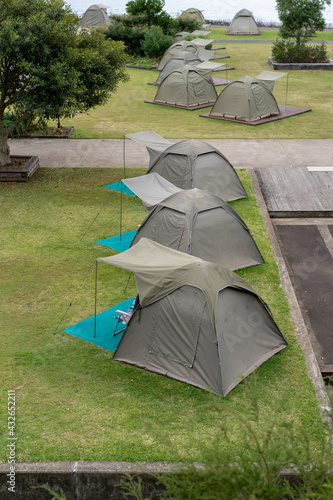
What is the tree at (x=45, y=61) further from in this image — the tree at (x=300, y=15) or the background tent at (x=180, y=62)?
the tree at (x=300, y=15)

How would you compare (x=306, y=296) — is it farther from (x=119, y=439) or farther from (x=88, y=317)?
(x=119, y=439)

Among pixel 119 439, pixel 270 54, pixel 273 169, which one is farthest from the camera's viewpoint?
pixel 270 54

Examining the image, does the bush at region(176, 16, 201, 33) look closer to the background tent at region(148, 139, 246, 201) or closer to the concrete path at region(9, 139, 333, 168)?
the concrete path at region(9, 139, 333, 168)

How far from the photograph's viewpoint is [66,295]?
35.2 feet

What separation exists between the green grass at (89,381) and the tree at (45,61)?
12.4 ft

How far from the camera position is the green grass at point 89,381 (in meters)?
7.20

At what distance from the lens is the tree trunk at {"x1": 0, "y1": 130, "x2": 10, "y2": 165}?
16.5 meters

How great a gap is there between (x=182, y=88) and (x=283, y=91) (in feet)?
20.7

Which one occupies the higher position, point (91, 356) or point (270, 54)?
point (270, 54)

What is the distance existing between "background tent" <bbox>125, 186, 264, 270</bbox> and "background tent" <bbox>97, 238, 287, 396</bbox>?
7.44 feet

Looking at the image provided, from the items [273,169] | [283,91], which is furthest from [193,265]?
[283,91]

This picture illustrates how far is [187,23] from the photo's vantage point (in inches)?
1673

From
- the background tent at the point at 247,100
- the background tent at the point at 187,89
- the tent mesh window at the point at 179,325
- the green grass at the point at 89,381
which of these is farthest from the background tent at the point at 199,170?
the background tent at the point at 187,89

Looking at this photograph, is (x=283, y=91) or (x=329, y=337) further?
(x=283, y=91)
